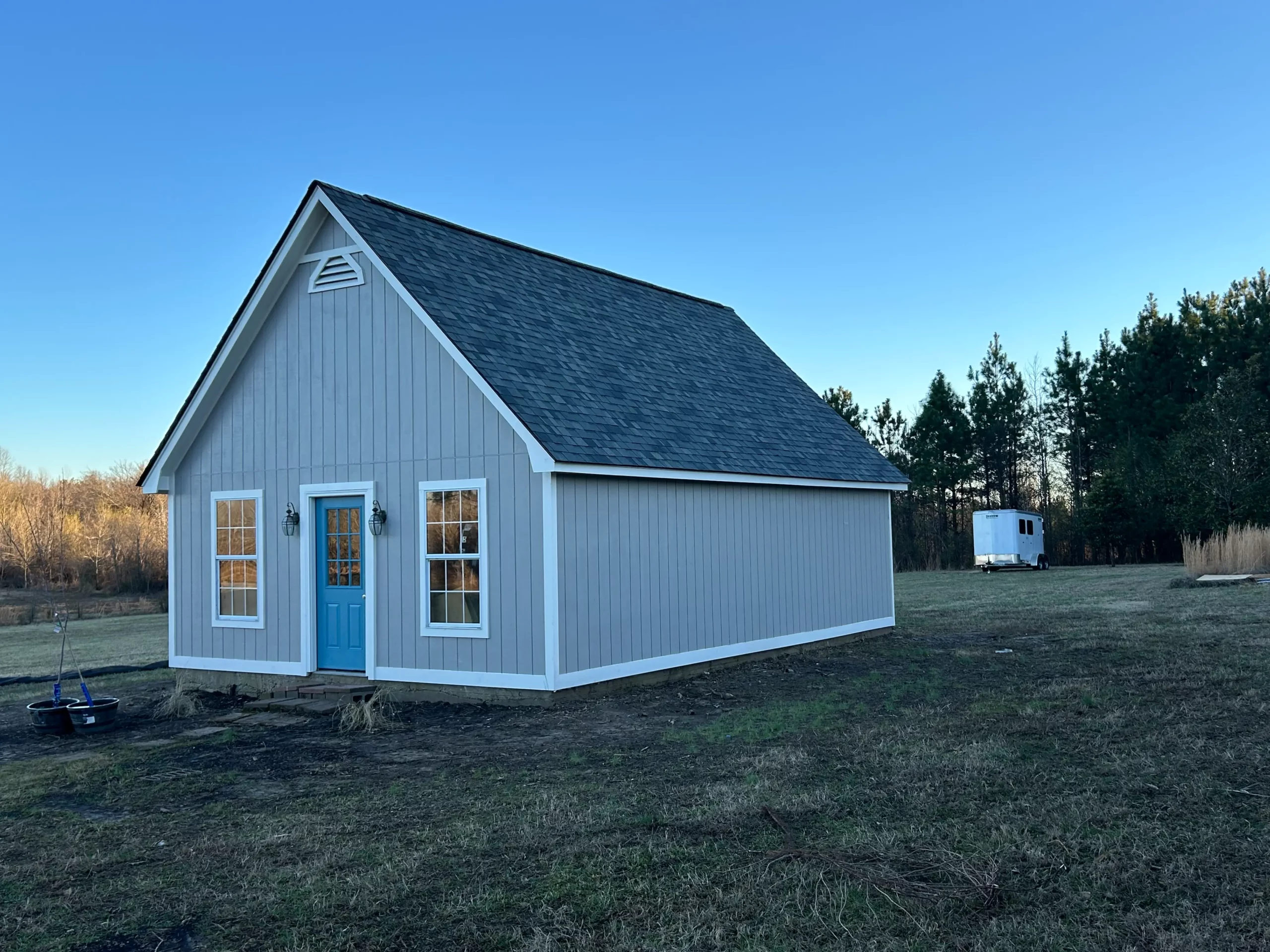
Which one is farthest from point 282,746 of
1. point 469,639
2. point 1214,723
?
point 1214,723

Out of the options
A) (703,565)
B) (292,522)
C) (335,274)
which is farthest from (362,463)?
(703,565)

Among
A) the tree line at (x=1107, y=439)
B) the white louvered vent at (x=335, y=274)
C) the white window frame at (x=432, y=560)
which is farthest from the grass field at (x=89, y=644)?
the tree line at (x=1107, y=439)

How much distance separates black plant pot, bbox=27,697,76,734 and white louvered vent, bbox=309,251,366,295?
546 centimetres

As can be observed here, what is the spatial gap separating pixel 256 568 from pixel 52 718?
3236mm

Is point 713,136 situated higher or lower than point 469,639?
higher

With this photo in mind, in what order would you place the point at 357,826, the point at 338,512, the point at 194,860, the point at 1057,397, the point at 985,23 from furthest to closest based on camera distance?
1. the point at 1057,397
2. the point at 985,23
3. the point at 338,512
4. the point at 357,826
5. the point at 194,860

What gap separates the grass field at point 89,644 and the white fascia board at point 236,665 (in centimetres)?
264

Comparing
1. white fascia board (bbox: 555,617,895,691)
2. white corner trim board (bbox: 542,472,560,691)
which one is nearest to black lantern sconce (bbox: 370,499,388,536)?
white corner trim board (bbox: 542,472,560,691)

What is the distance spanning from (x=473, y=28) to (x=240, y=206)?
479cm

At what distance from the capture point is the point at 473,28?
53.2ft

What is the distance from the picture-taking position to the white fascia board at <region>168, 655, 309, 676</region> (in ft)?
41.0

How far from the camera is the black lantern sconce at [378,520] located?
464 inches

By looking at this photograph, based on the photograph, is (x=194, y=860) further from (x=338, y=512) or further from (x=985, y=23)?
(x=985, y=23)

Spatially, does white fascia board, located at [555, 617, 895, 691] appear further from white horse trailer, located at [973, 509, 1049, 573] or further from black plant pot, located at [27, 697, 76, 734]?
white horse trailer, located at [973, 509, 1049, 573]
